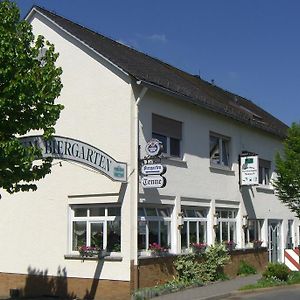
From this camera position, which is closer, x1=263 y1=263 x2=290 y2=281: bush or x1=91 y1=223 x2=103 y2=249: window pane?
x1=91 y1=223 x2=103 y2=249: window pane

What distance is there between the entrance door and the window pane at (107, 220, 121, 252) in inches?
435

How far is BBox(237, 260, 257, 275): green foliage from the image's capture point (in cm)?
2217

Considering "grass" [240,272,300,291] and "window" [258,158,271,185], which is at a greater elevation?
"window" [258,158,271,185]

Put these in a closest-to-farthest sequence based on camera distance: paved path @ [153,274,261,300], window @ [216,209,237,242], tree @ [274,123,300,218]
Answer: paved path @ [153,274,261,300], window @ [216,209,237,242], tree @ [274,123,300,218]

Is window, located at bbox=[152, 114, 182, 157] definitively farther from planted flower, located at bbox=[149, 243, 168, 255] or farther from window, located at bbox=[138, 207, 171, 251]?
planted flower, located at bbox=[149, 243, 168, 255]

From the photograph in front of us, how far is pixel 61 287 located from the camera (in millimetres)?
17766

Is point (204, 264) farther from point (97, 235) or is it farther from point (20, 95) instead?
point (20, 95)

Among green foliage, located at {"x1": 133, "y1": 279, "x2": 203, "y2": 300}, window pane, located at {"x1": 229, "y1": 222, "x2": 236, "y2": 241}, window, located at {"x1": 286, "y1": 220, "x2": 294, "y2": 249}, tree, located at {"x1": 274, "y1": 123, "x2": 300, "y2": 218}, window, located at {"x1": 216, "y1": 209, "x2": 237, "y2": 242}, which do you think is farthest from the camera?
window, located at {"x1": 286, "y1": 220, "x2": 294, "y2": 249}

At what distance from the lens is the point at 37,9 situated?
1953 cm

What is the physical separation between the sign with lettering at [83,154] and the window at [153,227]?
1516mm

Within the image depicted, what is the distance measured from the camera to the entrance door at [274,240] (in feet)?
86.8

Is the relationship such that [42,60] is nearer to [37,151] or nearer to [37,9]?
[37,151]

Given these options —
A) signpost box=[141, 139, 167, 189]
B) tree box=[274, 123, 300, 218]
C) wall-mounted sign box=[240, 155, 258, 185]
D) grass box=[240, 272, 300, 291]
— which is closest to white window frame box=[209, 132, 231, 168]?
wall-mounted sign box=[240, 155, 258, 185]

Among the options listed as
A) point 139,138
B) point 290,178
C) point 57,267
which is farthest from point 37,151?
point 290,178
